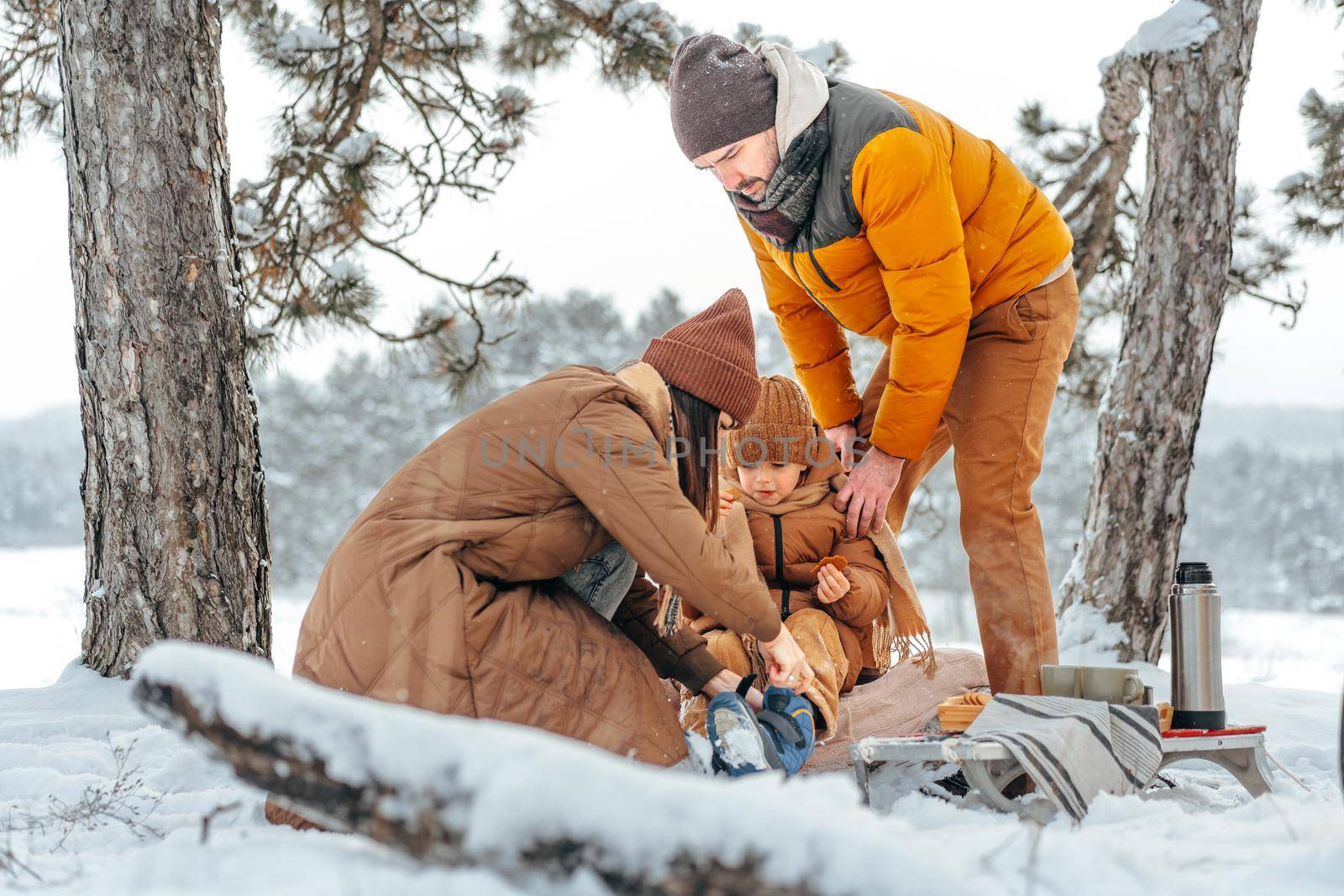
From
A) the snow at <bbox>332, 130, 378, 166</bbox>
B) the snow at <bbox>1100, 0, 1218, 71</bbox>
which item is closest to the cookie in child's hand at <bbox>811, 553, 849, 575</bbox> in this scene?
the snow at <bbox>332, 130, 378, 166</bbox>

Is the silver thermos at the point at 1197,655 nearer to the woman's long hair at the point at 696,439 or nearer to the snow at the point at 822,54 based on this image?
the woman's long hair at the point at 696,439

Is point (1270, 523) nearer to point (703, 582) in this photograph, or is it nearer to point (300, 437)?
point (300, 437)

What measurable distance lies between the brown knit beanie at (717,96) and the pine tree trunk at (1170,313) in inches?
104

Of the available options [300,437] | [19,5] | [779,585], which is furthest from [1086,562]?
[300,437]

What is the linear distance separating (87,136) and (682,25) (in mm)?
2511

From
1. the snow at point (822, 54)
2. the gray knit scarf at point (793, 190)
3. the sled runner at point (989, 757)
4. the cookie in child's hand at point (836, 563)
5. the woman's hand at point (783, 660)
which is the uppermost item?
the snow at point (822, 54)

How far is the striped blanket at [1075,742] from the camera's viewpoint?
1831mm

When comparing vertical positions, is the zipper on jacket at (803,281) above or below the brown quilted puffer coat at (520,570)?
above

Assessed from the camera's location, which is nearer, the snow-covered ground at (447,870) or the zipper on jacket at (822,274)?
the snow-covered ground at (447,870)

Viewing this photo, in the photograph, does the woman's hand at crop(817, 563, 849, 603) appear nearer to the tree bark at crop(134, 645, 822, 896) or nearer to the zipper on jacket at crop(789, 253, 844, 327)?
the zipper on jacket at crop(789, 253, 844, 327)

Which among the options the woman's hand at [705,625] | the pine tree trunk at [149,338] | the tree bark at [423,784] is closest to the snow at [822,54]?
the pine tree trunk at [149,338]

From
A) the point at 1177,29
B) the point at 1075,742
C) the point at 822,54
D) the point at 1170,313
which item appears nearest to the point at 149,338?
the point at 1075,742

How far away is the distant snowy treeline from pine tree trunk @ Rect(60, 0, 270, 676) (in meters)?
16.1

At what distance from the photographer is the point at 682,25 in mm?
4508
